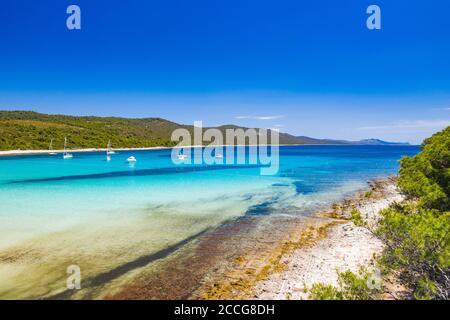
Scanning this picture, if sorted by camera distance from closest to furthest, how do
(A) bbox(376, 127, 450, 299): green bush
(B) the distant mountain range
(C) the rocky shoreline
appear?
(A) bbox(376, 127, 450, 299): green bush → (C) the rocky shoreline → (B) the distant mountain range

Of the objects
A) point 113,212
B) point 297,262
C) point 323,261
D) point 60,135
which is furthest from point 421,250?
point 60,135

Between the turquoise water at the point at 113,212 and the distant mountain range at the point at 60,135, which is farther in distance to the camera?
the distant mountain range at the point at 60,135

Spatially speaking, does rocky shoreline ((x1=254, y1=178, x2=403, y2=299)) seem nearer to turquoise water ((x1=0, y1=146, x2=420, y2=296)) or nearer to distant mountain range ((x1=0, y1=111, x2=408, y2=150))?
turquoise water ((x1=0, y1=146, x2=420, y2=296))

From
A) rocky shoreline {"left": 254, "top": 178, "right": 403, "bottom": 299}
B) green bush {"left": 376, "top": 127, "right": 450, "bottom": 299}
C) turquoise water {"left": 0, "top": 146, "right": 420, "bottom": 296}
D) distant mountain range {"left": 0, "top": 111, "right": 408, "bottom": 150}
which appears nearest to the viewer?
green bush {"left": 376, "top": 127, "right": 450, "bottom": 299}

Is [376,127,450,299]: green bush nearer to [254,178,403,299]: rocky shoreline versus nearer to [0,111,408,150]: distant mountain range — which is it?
[254,178,403,299]: rocky shoreline

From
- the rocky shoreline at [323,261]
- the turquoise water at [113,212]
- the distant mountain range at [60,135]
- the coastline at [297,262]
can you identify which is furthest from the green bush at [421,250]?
the distant mountain range at [60,135]

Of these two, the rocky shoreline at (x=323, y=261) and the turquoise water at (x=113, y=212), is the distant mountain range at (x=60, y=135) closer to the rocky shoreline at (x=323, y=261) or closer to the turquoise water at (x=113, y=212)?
the turquoise water at (x=113, y=212)

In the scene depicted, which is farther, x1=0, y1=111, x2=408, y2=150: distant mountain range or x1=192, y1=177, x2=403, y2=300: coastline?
x1=0, y1=111, x2=408, y2=150: distant mountain range

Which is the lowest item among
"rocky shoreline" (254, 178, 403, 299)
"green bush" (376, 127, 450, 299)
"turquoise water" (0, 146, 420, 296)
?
"turquoise water" (0, 146, 420, 296)

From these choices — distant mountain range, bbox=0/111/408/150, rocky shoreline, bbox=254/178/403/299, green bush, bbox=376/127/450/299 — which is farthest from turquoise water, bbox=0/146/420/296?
distant mountain range, bbox=0/111/408/150

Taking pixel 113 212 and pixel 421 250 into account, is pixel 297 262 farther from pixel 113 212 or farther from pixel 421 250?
pixel 113 212

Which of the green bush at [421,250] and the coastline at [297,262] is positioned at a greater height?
the green bush at [421,250]

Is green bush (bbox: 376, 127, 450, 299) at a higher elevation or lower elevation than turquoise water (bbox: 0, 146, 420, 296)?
higher

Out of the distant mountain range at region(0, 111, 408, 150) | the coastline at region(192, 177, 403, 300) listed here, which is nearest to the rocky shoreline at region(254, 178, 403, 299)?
the coastline at region(192, 177, 403, 300)
